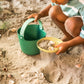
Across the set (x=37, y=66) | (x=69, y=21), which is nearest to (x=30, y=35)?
(x=37, y=66)

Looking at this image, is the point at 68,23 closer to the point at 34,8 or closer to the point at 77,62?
the point at 77,62

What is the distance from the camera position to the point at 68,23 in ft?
4.58

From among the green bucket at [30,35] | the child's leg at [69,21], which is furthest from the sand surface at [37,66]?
the child's leg at [69,21]

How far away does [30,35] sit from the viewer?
1.71 meters

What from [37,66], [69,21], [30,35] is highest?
[69,21]

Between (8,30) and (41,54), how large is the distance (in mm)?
635

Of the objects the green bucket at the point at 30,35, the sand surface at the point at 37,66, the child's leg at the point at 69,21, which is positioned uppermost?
the child's leg at the point at 69,21

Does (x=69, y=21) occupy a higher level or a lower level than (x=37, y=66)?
higher

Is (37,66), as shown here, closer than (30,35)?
Yes

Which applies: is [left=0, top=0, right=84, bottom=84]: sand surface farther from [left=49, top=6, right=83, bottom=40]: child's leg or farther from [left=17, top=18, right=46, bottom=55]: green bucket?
[left=49, top=6, right=83, bottom=40]: child's leg

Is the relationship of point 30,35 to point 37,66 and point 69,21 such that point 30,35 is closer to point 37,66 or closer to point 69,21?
point 37,66

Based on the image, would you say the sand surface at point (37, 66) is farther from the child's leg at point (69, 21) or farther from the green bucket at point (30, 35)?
the child's leg at point (69, 21)

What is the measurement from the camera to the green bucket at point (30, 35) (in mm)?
1476

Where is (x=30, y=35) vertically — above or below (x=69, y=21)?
below
